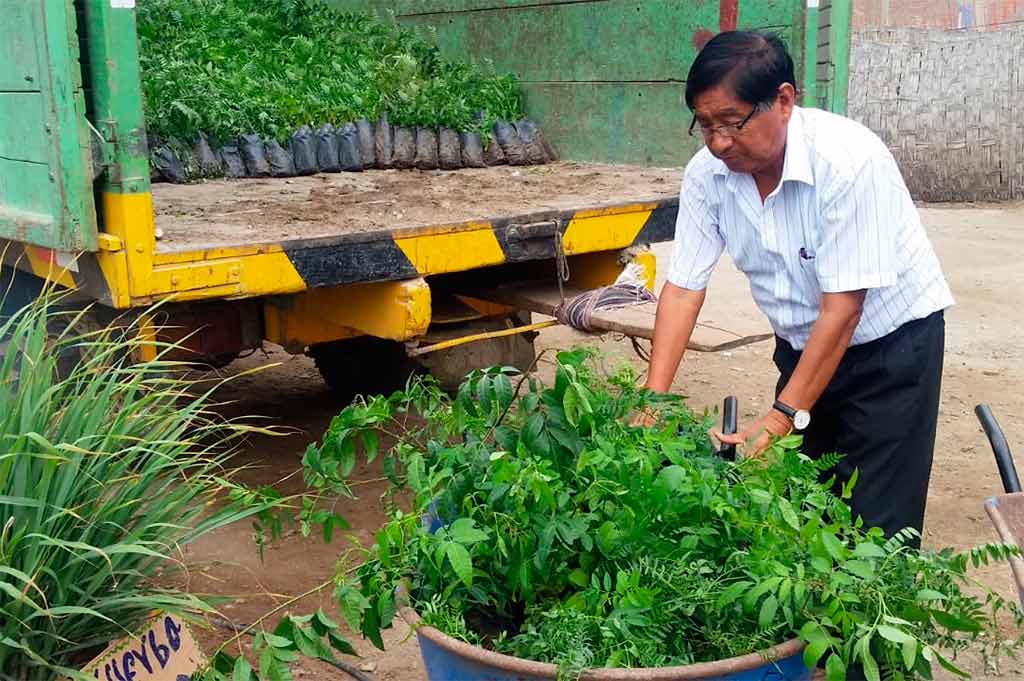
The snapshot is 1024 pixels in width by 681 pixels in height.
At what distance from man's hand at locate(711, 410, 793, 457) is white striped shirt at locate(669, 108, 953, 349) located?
314mm

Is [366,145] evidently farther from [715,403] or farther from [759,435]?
[759,435]

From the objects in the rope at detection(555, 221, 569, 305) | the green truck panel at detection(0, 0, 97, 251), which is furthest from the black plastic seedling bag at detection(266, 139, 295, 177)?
the green truck panel at detection(0, 0, 97, 251)

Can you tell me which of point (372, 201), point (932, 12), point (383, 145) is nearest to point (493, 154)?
point (383, 145)

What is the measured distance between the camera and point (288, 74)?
5664 mm

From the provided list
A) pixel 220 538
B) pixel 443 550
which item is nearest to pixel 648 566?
pixel 443 550

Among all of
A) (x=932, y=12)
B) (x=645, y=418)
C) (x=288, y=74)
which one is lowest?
(x=645, y=418)

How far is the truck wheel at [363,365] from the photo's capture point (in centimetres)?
518

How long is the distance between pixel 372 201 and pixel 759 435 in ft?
8.20

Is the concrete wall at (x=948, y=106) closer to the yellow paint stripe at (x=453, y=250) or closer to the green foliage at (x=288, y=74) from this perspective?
the green foliage at (x=288, y=74)

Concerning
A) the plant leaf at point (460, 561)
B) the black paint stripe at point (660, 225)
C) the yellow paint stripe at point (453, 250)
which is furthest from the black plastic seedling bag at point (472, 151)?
the plant leaf at point (460, 561)

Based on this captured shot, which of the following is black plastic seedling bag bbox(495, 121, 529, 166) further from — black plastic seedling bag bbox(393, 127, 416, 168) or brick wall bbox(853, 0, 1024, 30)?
brick wall bbox(853, 0, 1024, 30)

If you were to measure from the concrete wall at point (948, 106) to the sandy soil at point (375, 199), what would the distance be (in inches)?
284

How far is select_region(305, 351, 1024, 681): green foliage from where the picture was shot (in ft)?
5.65

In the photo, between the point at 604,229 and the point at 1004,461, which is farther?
the point at 604,229
